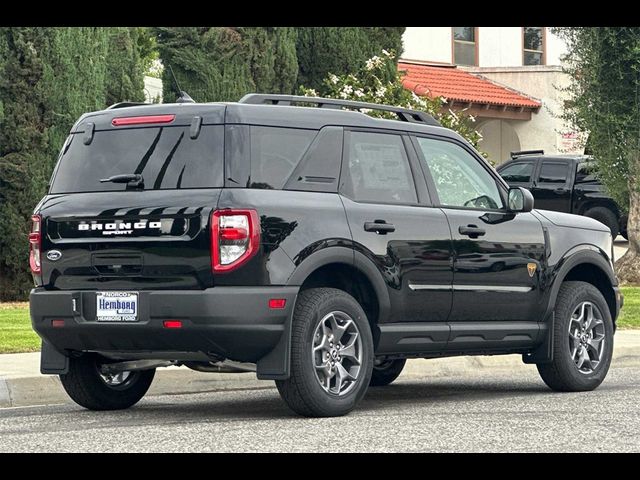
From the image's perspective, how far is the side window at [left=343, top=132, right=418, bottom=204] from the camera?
1028 centimetres

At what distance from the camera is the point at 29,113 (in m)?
20.8

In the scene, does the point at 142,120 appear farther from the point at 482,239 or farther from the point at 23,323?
the point at 23,323

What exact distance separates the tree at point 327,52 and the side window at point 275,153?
49.6 feet

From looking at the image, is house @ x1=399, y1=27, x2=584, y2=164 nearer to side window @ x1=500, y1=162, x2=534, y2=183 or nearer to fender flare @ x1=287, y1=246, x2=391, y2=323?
side window @ x1=500, y1=162, x2=534, y2=183

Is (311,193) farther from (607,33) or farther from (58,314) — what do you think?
(607,33)

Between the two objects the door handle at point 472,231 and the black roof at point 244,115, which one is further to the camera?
the door handle at point 472,231

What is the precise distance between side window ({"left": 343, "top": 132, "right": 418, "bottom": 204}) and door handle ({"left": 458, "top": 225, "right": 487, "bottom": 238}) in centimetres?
42

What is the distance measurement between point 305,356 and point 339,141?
5.13 ft

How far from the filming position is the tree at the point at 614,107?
2323cm

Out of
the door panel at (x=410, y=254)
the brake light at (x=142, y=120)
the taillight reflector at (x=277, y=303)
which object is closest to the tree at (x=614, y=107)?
the door panel at (x=410, y=254)

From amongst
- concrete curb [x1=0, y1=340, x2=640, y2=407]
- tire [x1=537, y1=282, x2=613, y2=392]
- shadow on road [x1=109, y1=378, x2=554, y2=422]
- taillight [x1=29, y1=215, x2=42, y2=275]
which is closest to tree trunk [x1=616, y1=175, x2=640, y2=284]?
concrete curb [x1=0, y1=340, x2=640, y2=407]

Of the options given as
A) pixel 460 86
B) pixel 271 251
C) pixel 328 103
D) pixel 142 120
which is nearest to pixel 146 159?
pixel 142 120

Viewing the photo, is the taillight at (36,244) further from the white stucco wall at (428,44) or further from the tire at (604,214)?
the white stucco wall at (428,44)
